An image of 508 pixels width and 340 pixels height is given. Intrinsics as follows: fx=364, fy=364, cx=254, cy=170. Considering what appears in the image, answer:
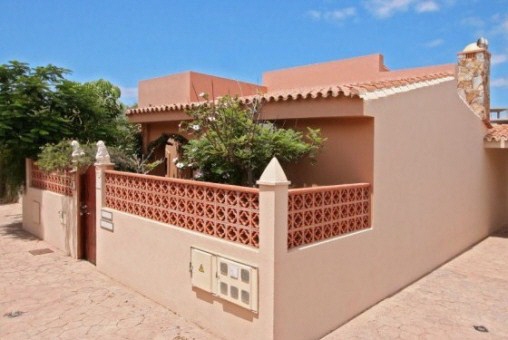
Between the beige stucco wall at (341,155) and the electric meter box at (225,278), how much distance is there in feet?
9.32

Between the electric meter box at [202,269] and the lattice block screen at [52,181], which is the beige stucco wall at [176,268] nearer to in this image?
the electric meter box at [202,269]

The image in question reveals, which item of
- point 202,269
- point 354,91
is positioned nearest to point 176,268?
point 202,269

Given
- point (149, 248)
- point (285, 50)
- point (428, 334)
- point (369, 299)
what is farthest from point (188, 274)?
point (285, 50)

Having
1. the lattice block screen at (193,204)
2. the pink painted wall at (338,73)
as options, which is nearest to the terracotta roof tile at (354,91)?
the lattice block screen at (193,204)

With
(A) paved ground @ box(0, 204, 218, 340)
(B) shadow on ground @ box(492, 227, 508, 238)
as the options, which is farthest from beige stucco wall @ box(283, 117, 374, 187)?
(B) shadow on ground @ box(492, 227, 508, 238)

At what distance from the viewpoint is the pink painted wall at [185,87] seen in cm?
1443

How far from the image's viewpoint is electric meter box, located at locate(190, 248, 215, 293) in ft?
18.9

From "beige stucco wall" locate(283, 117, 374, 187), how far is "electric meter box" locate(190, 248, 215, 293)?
282cm

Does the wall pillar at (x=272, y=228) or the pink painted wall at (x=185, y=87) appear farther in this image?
the pink painted wall at (x=185, y=87)

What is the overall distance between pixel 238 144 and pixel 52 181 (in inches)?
278

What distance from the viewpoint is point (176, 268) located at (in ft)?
21.3

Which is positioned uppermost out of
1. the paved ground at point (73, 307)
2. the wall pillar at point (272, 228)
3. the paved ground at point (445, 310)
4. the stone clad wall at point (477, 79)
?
the stone clad wall at point (477, 79)

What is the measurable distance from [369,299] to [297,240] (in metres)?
2.44

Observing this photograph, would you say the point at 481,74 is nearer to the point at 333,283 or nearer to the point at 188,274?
the point at 333,283
